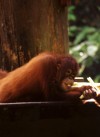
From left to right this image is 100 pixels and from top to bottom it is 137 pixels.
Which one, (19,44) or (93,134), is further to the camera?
(19,44)

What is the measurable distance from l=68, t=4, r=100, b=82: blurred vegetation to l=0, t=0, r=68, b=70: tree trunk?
11.1 ft

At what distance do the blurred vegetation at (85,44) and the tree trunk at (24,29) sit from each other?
11.1 ft

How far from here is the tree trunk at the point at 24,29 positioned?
402cm

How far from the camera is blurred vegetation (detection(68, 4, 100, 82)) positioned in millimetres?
7645

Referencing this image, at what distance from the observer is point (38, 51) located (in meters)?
4.11

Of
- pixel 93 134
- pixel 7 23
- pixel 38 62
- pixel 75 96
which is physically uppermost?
pixel 7 23

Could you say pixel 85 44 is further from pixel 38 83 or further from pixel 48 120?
pixel 48 120

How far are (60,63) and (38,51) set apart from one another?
0.55 m

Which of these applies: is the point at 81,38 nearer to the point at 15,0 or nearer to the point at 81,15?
the point at 81,15

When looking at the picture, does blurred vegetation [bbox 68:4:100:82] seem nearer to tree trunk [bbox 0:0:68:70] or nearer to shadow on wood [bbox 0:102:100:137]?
tree trunk [bbox 0:0:68:70]

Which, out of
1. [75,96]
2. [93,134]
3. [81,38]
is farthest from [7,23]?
[81,38]

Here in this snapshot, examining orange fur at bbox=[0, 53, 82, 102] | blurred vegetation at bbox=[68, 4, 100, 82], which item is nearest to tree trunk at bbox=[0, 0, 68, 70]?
orange fur at bbox=[0, 53, 82, 102]

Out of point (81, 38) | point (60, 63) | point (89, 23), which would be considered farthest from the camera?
point (89, 23)

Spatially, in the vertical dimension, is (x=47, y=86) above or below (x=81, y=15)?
below
